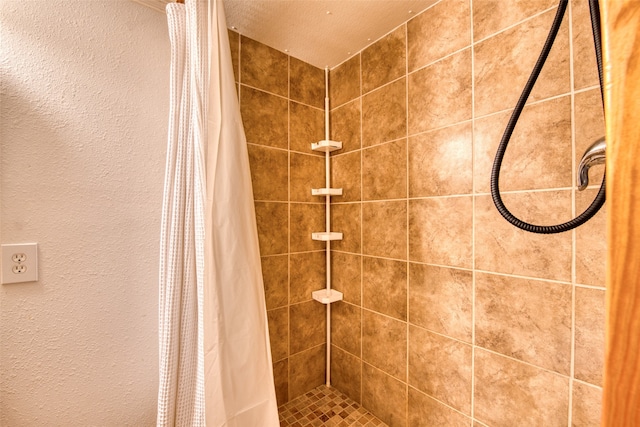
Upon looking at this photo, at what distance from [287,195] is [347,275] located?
0.49 metres

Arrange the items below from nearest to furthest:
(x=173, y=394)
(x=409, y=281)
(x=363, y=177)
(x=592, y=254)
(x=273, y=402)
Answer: (x=592, y=254), (x=173, y=394), (x=273, y=402), (x=409, y=281), (x=363, y=177)

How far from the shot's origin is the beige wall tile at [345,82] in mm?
1210

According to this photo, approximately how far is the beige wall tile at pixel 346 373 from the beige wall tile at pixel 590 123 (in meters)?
1.08

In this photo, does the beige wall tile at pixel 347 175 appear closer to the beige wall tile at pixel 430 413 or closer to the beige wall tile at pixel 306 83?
the beige wall tile at pixel 306 83

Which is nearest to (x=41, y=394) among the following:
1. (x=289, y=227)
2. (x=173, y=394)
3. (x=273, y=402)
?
(x=173, y=394)

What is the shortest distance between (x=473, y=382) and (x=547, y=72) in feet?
3.11

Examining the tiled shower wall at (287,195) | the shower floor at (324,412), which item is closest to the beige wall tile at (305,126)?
the tiled shower wall at (287,195)

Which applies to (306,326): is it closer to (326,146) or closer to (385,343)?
(385,343)

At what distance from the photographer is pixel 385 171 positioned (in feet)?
3.55

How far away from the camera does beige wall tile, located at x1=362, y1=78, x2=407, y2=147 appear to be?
102 centimetres

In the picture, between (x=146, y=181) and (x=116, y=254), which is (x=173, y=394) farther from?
(x=146, y=181)

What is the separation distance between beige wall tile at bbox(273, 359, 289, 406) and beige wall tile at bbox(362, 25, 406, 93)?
1.33 m

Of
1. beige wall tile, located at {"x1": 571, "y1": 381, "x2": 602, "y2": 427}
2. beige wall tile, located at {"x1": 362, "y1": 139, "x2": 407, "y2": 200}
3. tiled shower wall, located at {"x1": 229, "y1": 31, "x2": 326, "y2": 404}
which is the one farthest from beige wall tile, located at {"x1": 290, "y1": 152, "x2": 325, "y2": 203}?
beige wall tile, located at {"x1": 571, "y1": 381, "x2": 602, "y2": 427}

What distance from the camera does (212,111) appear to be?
0.79 metres
